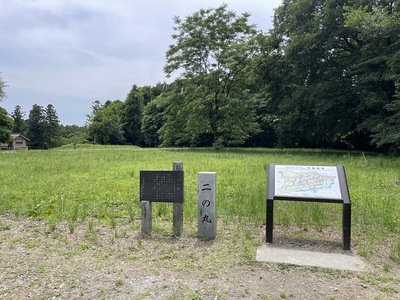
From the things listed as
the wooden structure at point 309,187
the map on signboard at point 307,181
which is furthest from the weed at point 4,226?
the map on signboard at point 307,181

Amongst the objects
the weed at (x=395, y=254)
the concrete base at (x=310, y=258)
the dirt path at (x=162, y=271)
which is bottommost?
the dirt path at (x=162, y=271)

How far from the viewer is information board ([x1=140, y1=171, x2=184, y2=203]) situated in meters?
4.01

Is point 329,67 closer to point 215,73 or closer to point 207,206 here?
point 215,73

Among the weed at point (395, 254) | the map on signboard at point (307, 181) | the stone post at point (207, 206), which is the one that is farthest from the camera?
the stone post at point (207, 206)

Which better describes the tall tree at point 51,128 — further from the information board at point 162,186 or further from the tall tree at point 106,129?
the information board at point 162,186

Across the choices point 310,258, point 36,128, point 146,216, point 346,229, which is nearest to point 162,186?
point 146,216

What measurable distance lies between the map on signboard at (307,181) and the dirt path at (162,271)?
26.0 inches

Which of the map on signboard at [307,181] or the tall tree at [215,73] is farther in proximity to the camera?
the tall tree at [215,73]

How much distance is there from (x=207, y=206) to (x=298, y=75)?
53.2 feet

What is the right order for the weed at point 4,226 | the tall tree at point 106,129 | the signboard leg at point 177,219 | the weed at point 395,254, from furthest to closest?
the tall tree at point 106,129 < the weed at point 4,226 < the signboard leg at point 177,219 < the weed at point 395,254

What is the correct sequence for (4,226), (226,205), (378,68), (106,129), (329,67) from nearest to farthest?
(4,226), (226,205), (378,68), (329,67), (106,129)

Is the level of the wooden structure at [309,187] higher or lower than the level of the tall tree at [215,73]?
lower

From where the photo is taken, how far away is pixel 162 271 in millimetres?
3070

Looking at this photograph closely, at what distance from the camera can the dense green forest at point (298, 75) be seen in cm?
1470
